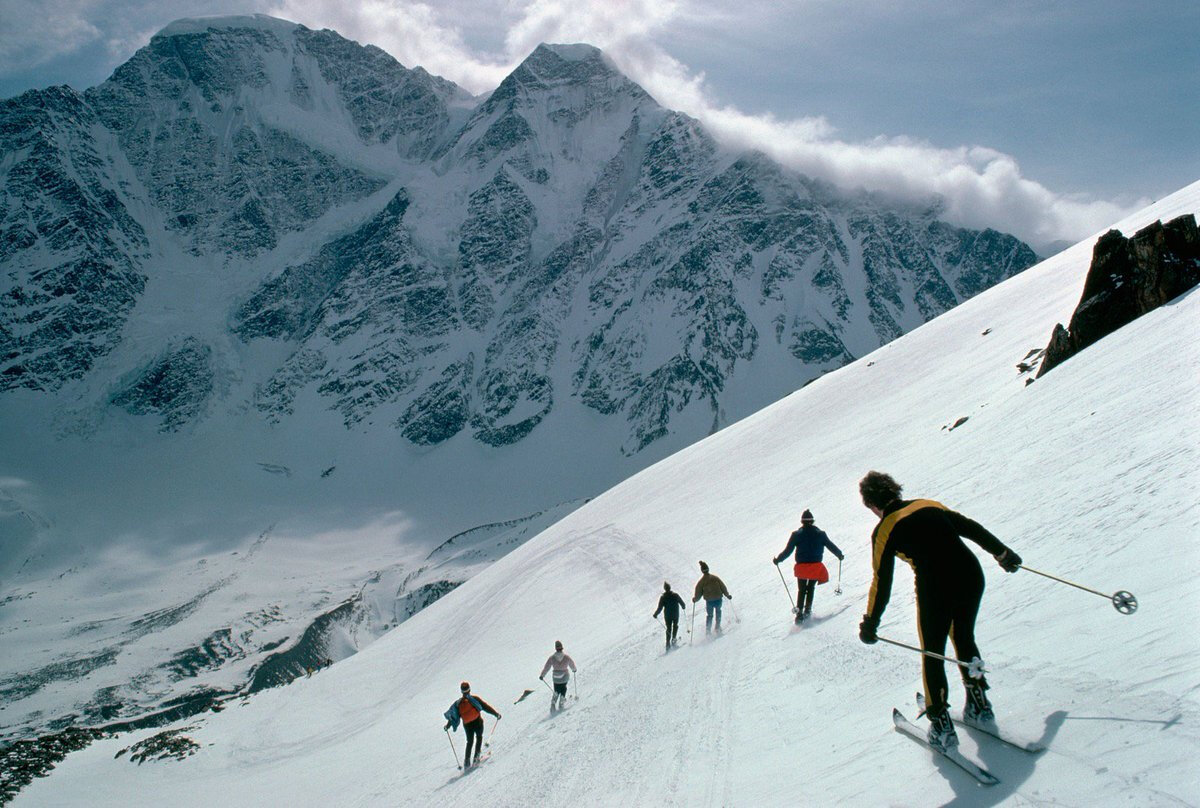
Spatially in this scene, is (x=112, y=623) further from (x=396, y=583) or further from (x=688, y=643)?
(x=688, y=643)

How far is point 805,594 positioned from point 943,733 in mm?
6034

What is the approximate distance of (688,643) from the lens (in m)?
13.9

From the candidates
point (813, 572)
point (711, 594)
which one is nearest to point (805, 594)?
point (813, 572)

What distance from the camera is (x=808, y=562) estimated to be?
37.6ft

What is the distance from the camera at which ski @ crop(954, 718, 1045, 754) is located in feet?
15.6

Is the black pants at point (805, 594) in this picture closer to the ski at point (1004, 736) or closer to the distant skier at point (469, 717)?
the ski at point (1004, 736)

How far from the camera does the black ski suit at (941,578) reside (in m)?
5.20

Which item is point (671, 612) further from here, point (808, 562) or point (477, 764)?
point (477, 764)

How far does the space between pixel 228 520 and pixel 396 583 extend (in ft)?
205

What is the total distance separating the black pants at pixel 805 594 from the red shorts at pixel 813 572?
0.06 metres

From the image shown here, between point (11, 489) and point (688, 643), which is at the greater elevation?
point (11, 489)

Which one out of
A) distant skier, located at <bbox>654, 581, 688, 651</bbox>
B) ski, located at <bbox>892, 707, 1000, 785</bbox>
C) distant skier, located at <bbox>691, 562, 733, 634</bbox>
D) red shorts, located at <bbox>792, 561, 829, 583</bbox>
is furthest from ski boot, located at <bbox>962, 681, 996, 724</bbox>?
distant skier, located at <bbox>654, 581, 688, 651</bbox>

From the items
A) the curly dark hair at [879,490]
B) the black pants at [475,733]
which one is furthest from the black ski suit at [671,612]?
the curly dark hair at [879,490]

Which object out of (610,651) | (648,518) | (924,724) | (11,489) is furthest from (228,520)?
(924,724)
